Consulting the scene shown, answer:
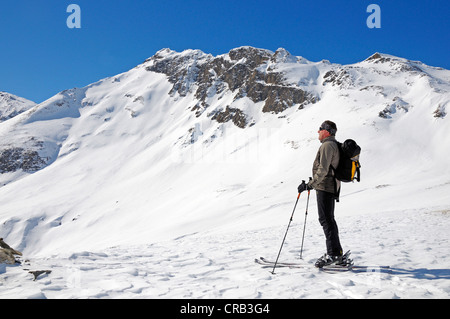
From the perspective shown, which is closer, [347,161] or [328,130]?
[347,161]

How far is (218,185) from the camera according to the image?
65.2m

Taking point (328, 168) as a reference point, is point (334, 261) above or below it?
below

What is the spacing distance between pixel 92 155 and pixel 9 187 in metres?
34.2

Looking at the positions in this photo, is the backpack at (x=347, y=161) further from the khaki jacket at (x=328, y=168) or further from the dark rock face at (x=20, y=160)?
the dark rock face at (x=20, y=160)

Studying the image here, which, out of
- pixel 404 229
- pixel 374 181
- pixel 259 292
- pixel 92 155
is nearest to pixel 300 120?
pixel 374 181

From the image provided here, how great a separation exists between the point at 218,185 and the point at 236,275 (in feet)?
195

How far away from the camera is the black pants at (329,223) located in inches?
227

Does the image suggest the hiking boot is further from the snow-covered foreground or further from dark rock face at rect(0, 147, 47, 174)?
dark rock face at rect(0, 147, 47, 174)

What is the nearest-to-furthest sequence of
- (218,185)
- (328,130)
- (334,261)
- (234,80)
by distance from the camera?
(334,261), (328,130), (218,185), (234,80)

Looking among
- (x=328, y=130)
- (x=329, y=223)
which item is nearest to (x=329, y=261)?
(x=329, y=223)

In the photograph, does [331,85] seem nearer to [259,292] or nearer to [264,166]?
[264,166]

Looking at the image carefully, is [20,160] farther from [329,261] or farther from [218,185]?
[329,261]

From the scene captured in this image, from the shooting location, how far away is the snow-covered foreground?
4566 millimetres

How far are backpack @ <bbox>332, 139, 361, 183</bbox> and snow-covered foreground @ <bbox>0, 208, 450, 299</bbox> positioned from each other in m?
1.86
